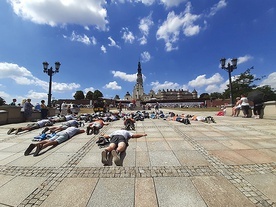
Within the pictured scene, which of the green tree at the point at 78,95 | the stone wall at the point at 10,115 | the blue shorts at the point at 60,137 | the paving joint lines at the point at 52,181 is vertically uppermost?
the green tree at the point at 78,95

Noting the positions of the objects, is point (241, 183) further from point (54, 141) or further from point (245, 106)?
point (245, 106)

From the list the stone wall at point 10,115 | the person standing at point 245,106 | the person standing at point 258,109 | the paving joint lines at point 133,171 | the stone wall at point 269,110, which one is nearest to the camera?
the paving joint lines at point 133,171

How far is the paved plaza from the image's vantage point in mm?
2306

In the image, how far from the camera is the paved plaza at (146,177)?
7.57 feet

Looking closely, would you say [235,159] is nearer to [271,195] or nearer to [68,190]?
[271,195]

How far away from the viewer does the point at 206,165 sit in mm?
3479

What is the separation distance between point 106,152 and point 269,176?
3.45 meters

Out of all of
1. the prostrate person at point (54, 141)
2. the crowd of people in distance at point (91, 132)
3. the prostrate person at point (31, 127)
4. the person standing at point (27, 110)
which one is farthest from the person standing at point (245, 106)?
the person standing at point (27, 110)

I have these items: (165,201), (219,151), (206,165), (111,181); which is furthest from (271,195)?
(111,181)

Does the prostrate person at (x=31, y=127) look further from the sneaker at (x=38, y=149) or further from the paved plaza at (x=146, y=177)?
the sneaker at (x=38, y=149)

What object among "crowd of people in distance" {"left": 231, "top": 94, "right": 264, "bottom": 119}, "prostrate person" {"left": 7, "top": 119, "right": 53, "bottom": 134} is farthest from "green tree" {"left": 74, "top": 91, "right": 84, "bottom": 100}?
"crowd of people in distance" {"left": 231, "top": 94, "right": 264, "bottom": 119}

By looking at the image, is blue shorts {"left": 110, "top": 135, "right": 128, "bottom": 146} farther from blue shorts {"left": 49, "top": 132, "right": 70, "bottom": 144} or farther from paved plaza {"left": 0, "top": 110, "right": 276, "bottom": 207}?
blue shorts {"left": 49, "top": 132, "right": 70, "bottom": 144}

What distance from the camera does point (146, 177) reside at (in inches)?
117

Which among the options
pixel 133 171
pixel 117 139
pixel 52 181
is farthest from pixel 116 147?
pixel 52 181
